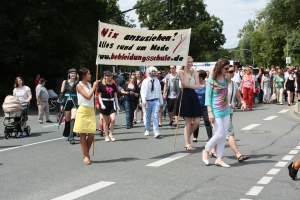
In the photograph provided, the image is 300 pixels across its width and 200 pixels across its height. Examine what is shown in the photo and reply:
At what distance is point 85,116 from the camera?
32.1 ft

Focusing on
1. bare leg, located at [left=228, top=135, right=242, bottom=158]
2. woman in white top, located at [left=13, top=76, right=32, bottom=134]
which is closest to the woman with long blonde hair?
bare leg, located at [left=228, top=135, right=242, bottom=158]

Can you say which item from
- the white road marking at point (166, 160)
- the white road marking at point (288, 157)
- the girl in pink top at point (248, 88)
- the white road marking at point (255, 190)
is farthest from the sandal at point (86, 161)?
the girl in pink top at point (248, 88)

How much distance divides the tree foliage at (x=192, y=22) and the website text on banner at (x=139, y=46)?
62781 millimetres

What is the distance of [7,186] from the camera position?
7.73 meters

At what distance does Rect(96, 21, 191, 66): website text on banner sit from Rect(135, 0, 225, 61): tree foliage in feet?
206

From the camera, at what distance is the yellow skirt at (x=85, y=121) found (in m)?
9.65

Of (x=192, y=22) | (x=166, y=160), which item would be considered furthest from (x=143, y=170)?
(x=192, y=22)

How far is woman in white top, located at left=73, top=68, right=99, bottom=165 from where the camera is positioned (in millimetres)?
9641

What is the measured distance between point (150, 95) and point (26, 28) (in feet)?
46.9

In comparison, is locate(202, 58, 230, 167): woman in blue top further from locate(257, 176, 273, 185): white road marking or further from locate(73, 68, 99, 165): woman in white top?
locate(73, 68, 99, 165): woman in white top

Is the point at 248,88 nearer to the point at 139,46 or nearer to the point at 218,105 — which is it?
the point at 139,46

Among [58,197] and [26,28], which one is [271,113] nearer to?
[26,28]

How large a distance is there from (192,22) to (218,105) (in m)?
67.3

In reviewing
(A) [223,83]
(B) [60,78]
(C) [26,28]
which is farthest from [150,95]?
(B) [60,78]
